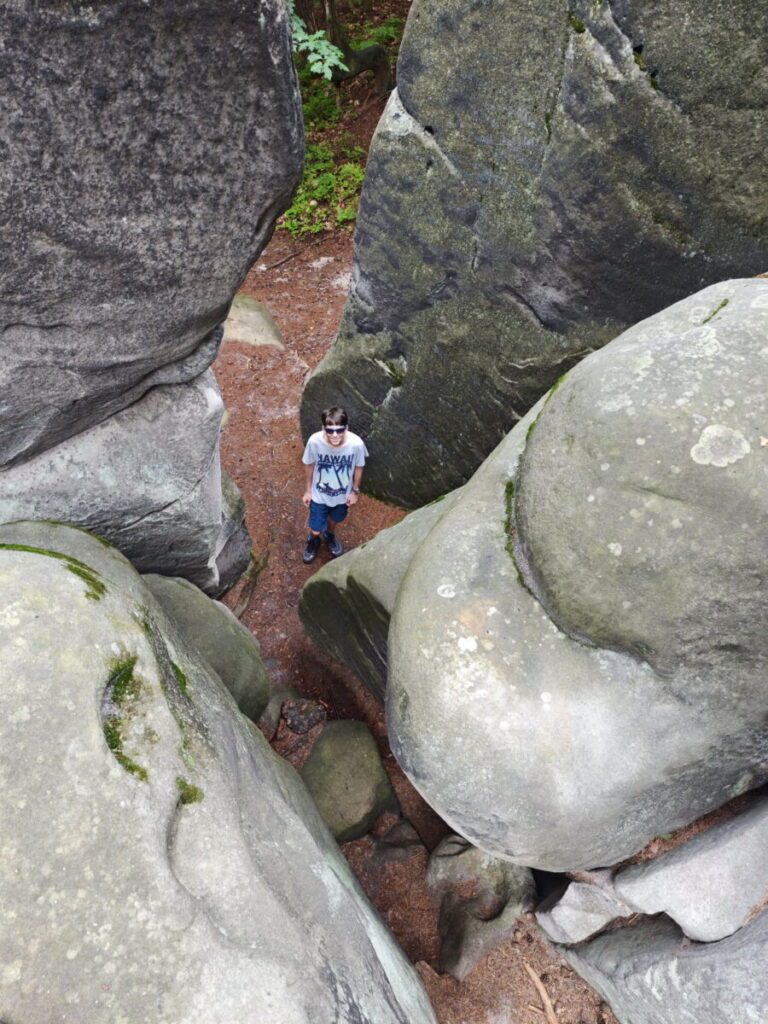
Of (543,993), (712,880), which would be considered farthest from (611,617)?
(543,993)

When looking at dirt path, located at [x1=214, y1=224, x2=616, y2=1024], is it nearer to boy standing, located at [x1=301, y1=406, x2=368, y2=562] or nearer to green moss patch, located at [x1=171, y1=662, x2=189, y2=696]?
boy standing, located at [x1=301, y1=406, x2=368, y2=562]

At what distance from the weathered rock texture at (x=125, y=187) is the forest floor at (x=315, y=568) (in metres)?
2.32

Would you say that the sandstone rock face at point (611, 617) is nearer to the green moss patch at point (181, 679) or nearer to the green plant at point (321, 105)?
the green moss patch at point (181, 679)

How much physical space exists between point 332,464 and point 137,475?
5.15ft

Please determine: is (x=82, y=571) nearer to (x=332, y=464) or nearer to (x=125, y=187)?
(x=125, y=187)

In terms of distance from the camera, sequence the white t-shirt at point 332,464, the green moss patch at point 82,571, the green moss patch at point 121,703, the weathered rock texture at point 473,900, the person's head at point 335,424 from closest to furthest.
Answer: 1. the green moss patch at point 121,703
2. the green moss patch at point 82,571
3. the weathered rock texture at point 473,900
4. the person's head at point 335,424
5. the white t-shirt at point 332,464

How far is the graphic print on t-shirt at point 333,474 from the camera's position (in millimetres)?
4992

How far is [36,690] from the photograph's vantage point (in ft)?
7.61

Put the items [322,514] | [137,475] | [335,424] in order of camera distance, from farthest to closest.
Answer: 1. [322,514]
2. [335,424]
3. [137,475]

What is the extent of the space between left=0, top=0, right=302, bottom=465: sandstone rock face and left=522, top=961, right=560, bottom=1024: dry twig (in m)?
3.30

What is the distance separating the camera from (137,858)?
7.26 ft

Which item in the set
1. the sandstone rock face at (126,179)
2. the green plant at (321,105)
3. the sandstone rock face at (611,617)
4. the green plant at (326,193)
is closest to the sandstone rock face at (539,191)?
the sandstone rock face at (611,617)

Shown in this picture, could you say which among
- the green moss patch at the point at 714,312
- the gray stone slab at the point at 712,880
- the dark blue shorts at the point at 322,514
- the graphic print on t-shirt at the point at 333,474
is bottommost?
the dark blue shorts at the point at 322,514

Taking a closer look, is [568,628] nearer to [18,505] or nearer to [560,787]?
[560,787]
